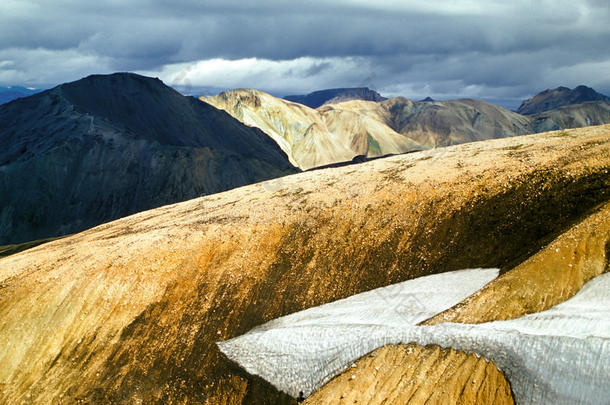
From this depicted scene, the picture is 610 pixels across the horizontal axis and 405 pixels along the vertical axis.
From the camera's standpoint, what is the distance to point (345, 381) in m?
15.3

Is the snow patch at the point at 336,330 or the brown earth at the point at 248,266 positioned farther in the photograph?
the brown earth at the point at 248,266

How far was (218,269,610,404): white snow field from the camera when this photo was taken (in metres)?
11.5

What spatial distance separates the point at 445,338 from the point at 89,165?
78.6m

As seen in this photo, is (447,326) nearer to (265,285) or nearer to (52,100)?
(265,285)

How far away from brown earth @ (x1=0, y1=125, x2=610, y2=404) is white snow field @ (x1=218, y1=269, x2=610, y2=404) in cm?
88

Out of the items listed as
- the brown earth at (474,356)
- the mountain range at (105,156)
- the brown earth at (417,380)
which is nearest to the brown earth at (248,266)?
the brown earth at (474,356)

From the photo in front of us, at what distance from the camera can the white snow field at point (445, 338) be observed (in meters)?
11.5

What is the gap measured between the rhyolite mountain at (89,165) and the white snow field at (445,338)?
6442 cm

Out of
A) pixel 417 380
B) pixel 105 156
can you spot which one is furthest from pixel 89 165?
pixel 417 380

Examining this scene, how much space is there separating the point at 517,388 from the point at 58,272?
22924 millimetres

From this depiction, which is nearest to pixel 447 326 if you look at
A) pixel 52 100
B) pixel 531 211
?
pixel 531 211

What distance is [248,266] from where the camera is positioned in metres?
23.2

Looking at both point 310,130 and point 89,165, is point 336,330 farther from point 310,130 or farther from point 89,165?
point 310,130

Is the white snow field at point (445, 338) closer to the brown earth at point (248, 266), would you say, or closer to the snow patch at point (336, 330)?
the snow patch at point (336, 330)
